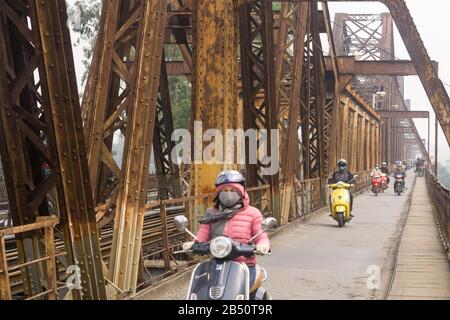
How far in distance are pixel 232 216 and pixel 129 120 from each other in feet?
8.59

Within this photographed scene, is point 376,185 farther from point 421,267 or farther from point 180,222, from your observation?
point 180,222

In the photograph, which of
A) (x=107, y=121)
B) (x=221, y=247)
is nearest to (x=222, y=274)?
(x=221, y=247)

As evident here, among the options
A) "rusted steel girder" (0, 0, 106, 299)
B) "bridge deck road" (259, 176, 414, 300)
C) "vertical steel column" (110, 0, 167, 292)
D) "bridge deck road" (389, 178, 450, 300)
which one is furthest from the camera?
"bridge deck road" (259, 176, 414, 300)

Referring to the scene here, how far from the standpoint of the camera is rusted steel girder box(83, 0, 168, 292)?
303 inches

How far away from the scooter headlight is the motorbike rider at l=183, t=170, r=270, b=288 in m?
0.48

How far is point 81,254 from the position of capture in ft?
21.4

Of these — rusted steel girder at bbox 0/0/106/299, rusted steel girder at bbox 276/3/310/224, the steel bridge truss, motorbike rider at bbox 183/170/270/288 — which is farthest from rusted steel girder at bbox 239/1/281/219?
motorbike rider at bbox 183/170/270/288

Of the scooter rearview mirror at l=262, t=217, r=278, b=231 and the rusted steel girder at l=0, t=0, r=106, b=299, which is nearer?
the scooter rearview mirror at l=262, t=217, r=278, b=231

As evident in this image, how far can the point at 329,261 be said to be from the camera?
452 inches

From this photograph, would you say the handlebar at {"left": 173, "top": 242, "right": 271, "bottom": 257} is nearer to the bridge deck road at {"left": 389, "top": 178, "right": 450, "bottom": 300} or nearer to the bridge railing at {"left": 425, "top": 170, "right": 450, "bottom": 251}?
the bridge deck road at {"left": 389, "top": 178, "right": 450, "bottom": 300}

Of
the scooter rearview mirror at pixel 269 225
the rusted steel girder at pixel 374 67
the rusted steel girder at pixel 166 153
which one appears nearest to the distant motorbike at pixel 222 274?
the scooter rearview mirror at pixel 269 225
